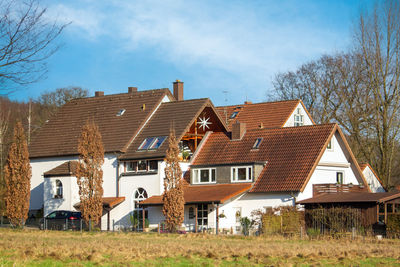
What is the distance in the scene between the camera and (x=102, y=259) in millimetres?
21094

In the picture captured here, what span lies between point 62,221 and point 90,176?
14.1 ft

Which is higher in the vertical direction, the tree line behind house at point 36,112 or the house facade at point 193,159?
the tree line behind house at point 36,112

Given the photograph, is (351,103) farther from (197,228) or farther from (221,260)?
(221,260)

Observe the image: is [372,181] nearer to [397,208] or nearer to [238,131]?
[397,208]

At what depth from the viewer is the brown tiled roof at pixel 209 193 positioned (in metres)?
43.5

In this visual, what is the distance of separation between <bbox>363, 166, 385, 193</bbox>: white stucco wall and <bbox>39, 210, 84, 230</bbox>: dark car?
2187cm

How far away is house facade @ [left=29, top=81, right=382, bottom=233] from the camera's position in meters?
45.1

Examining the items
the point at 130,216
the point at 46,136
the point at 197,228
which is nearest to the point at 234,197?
the point at 197,228

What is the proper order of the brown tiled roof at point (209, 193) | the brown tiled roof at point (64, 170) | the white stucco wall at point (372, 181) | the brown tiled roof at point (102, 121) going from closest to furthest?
the brown tiled roof at point (209, 193)
the brown tiled roof at point (64, 170)
the brown tiled roof at point (102, 121)
the white stucco wall at point (372, 181)

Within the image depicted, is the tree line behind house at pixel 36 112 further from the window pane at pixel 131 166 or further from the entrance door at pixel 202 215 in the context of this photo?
the entrance door at pixel 202 215

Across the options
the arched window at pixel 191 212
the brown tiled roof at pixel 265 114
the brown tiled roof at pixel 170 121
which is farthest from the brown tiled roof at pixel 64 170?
the brown tiled roof at pixel 265 114

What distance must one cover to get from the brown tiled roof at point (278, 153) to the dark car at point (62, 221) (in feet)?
29.9

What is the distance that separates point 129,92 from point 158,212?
1395 centimetres

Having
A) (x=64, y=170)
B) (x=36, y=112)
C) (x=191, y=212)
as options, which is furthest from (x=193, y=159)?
(x=36, y=112)
